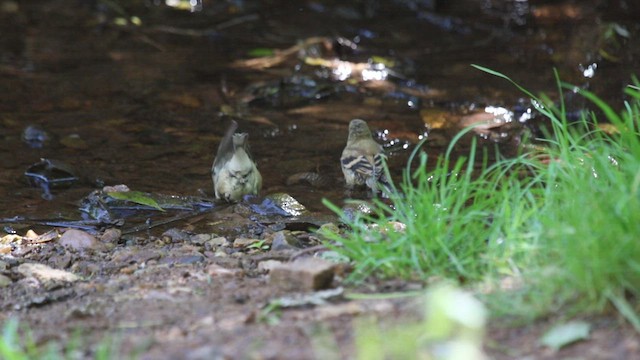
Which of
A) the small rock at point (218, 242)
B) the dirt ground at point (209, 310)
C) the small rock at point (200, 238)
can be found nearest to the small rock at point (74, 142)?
the small rock at point (200, 238)

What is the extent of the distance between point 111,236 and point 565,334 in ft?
13.4

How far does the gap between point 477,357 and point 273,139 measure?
6.91 metres

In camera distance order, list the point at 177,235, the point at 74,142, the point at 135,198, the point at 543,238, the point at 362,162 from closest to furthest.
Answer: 1. the point at 543,238
2. the point at 177,235
3. the point at 135,198
4. the point at 362,162
5. the point at 74,142

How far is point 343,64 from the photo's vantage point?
12.3m

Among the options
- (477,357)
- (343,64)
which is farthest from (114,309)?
(343,64)

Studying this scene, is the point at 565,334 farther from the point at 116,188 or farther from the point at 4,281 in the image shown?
the point at 116,188

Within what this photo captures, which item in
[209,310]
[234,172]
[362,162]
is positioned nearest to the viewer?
[209,310]

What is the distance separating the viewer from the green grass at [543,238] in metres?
3.41

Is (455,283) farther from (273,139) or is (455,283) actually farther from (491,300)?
(273,139)

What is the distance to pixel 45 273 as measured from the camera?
16.6ft

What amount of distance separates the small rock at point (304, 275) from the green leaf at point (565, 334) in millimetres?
1090

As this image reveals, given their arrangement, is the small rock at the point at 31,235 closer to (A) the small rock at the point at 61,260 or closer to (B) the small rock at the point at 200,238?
(A) the small rock at the point at 61,260

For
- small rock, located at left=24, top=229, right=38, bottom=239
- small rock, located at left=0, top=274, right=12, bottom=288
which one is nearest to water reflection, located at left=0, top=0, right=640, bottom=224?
small rock, located at left=24, top=229, right=38, bottom=239

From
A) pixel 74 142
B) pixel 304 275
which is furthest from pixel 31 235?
pixel 304 275
